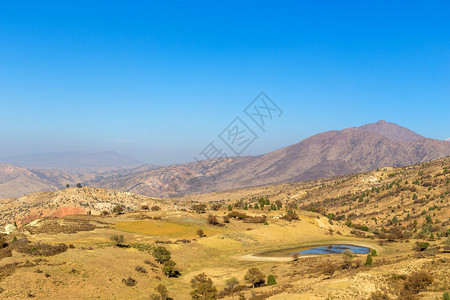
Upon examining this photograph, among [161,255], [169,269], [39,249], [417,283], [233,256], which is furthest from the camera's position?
[233,256]

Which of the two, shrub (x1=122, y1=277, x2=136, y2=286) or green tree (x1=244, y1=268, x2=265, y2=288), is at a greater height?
green tree (x1=244, y1=268, x2=265, y2=288)

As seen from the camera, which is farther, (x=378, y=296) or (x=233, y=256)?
(x=233, y=256)

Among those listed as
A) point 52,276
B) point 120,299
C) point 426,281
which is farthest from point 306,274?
point 52,276

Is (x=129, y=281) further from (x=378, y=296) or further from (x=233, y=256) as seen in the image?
(x=378, y=296)

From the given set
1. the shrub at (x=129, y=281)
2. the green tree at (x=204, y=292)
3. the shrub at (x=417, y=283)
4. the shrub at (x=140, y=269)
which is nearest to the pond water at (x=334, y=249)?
the shrub at (x=140, y=269)

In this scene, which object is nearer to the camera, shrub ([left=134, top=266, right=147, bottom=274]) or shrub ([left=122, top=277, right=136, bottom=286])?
shrub ([left=122, top=277, right=136, bottom=286])

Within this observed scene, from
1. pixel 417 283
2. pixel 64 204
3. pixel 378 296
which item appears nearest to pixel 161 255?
pixel 378 296

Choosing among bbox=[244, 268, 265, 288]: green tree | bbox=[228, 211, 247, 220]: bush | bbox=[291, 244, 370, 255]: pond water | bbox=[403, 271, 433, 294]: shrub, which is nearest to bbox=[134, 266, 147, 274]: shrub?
bbox=[244, 268, 265, 288]: green tree

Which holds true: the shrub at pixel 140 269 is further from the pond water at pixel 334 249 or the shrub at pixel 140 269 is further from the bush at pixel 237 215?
the bush at pixel 237 215

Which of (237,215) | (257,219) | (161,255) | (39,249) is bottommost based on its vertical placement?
(257,219)

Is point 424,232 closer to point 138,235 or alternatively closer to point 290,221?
point 290,221

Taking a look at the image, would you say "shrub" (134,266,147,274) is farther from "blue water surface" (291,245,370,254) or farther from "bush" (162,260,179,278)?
"blue water surface" (291,245,370,254)
